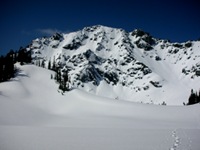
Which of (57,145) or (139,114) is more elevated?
(57,145)

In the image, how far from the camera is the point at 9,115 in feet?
142

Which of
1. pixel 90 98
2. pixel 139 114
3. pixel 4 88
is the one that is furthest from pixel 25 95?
pixel 139 114

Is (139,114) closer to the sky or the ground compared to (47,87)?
closer to the ground

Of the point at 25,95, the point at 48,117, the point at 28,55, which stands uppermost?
the point at 28,55

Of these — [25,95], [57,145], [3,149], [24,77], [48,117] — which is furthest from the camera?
[24,77]

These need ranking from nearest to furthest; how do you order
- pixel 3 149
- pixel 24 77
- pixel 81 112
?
pixel 3 149 < pixel 81 112 < pixel 24 77

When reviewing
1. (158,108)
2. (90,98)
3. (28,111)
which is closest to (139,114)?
(158,108)

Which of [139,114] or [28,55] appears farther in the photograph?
[28,55]

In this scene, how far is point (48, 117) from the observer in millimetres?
48562

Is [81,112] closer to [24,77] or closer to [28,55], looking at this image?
[24,77]

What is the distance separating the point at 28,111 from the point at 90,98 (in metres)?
21.4

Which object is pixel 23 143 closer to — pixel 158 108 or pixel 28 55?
pixel 158 108

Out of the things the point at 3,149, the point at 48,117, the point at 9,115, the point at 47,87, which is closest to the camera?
the point at 3,149

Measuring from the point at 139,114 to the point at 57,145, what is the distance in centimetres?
3576
